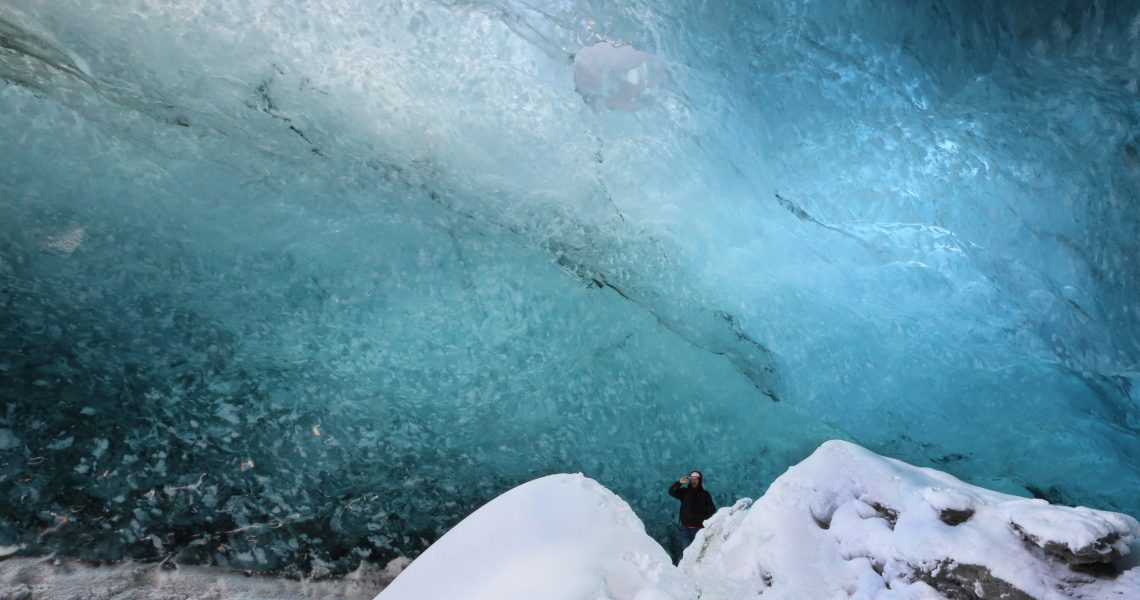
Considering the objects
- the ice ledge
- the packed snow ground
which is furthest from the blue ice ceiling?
the ice ledge

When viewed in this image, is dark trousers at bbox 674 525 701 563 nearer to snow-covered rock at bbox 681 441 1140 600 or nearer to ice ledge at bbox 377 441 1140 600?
snow-covered rock at bbox 681 441 1140 600

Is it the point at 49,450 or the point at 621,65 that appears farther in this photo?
the point at 621,65

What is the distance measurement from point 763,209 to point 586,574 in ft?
10.8

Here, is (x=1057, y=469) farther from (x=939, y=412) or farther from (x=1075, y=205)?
(x=1075, y=205)

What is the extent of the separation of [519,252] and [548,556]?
8.26ft

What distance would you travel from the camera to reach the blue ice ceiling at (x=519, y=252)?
3209 millimetres

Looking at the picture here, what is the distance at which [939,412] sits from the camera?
5.17 meters

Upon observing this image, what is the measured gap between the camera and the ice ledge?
174 cm

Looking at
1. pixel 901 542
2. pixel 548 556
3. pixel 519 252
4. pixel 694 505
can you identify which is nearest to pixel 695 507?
pixel 694 505

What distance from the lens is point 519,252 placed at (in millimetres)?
4176

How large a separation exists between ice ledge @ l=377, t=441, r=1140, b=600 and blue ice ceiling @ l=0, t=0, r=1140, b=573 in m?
1.75

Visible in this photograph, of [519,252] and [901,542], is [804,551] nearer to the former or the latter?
[901,542]

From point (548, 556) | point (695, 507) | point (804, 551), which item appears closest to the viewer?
point (548, 556)

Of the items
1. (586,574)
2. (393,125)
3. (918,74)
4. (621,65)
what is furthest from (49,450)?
(918,74)
